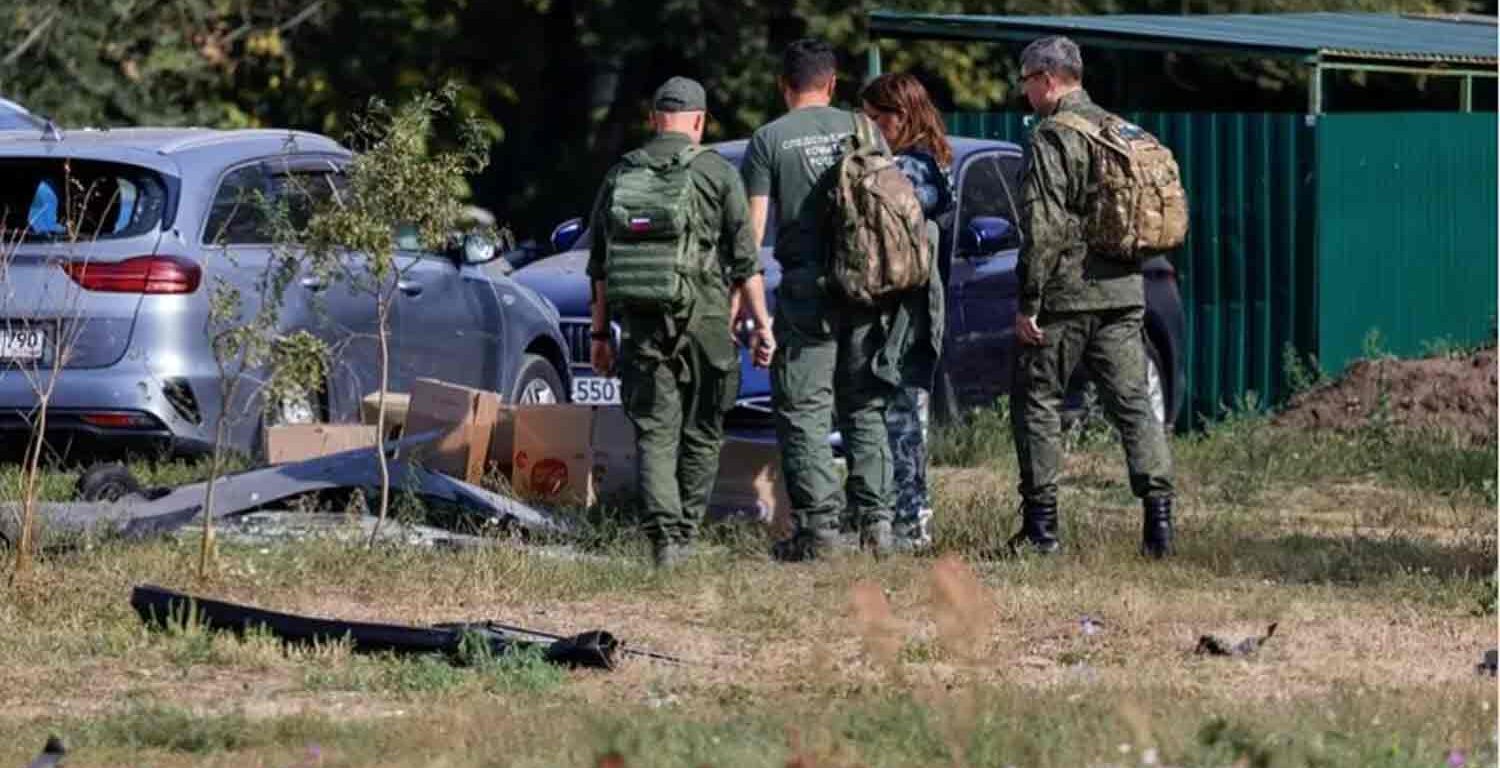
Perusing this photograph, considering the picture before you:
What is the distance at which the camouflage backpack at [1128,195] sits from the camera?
10156mm

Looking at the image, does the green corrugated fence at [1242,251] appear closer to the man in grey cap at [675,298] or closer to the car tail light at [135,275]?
the car tail light at [135,275]

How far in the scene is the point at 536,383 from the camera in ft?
45.5

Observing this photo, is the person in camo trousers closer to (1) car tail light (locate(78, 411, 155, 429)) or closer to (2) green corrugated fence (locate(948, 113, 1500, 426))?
(1) car tail light (locate(78, 411, 155, 429))

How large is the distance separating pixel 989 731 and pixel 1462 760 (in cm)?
116

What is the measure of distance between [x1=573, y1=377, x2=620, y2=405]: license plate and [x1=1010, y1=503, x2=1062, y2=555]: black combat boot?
402 cm

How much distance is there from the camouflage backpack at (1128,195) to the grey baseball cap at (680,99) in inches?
47.0

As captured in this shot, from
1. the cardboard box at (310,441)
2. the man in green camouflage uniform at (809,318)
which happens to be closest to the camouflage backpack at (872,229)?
the man in green camouflage uniform at (809,318)

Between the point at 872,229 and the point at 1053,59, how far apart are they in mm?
834

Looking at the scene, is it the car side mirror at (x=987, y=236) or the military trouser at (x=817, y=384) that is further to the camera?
the car side mirror at (x=987, y=236)

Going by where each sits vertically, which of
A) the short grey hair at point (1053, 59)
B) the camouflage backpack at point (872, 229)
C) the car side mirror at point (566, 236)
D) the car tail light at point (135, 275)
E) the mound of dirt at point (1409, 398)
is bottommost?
the mound of dirt at point (1409, 398)

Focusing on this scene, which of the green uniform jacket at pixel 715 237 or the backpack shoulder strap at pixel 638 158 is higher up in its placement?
the backpack shoulder strap at pixel 638 158

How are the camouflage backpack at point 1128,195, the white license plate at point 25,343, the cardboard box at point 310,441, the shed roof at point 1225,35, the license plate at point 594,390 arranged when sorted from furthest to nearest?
the shed roof at point 1225,35 → the license plate at point 594,390 → the white license plate at point 25,343 → the cardboard box at point 310,441 → the camouflage backpack at point 1128,195

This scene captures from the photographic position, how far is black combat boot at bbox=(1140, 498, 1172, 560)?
1049 centimetres

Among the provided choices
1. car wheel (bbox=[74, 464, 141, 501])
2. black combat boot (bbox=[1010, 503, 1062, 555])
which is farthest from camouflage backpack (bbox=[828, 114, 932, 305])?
car wheel (bbox=[74, 464, 141, 501])
